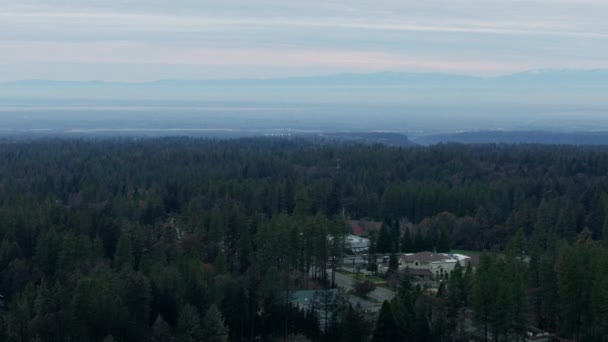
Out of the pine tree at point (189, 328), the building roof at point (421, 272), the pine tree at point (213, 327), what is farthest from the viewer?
the building roof at point (421, 272)

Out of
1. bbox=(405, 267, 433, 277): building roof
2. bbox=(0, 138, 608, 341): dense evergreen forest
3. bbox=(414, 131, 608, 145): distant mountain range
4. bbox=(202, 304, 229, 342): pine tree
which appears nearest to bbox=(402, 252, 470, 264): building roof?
bbox=(405, 267, 433, 277): building roof

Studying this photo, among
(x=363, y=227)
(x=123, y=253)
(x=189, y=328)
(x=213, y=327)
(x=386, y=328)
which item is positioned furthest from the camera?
(x=363, y=227)

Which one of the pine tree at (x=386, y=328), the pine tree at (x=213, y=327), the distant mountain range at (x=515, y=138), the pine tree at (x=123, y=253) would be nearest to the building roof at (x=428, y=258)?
the pine tree at (x=386, y=328)

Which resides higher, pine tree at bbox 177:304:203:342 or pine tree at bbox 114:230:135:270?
pine tree at bbox 114:230:135:270

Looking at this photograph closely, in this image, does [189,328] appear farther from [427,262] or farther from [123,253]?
[427,262]

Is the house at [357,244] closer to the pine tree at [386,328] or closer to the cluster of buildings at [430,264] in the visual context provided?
the cluster of buildings at [430,264]

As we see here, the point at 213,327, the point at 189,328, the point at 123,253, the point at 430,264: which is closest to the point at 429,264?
the point at 430,264

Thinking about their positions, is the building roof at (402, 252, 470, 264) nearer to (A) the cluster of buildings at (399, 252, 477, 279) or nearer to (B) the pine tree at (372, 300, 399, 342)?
(A) the cluster of buildings at (399, 252, 477, 279)
